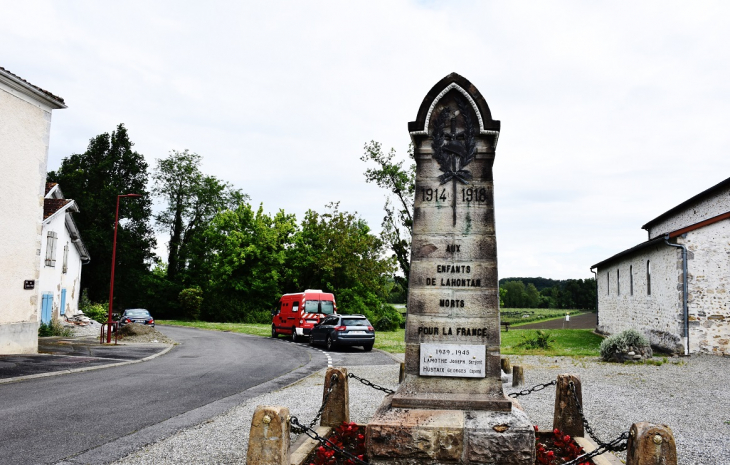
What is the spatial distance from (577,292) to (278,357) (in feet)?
254

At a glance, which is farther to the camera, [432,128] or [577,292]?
[577,292]

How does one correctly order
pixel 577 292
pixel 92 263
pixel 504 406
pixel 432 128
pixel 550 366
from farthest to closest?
1. pixel 577 292
2. pixel 92 263
3. pixel 550 366
4. pixel 432 128
5. pixel 504 406

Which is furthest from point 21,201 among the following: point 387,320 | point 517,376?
point 387,320

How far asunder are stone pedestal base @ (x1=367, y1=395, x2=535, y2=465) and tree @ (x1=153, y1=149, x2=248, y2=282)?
51.9 meters

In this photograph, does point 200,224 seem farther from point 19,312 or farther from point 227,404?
point 227,404

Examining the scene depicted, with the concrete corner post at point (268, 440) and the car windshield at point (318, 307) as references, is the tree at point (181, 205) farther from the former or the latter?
the concrete corner post at point (268, 440)

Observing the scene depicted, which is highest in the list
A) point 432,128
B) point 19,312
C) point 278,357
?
point 432,128

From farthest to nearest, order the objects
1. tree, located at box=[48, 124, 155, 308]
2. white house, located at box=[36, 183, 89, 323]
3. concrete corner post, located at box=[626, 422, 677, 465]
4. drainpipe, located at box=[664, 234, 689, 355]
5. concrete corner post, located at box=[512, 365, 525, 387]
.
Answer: tree, located at box=[48, 124, 155, 308], white house, located at box=[36, 183, 89, 323], drainpipe, located at box=[664, 234, 689, 355], concrete corner post, located at box=[512, 365, 525, 387], concrete corner post, located at box=[626, 422, 677, 465]

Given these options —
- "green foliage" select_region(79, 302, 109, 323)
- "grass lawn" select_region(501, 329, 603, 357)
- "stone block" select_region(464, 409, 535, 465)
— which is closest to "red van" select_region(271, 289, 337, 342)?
"grass lawn" select_region(501, 329, 603, 357)

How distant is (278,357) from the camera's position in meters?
19.0

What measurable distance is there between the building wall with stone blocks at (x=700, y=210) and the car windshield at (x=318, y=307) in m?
17.1

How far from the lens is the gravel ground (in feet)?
21.1

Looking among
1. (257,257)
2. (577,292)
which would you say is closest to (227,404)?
(257,257)

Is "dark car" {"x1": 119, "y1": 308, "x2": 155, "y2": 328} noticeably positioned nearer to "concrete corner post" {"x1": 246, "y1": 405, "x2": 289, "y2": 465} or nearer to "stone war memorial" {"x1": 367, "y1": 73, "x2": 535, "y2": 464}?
"stone war memorial" {"x1": 367, "y1": 73, "x2": 535, "y2": 464}
